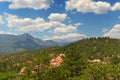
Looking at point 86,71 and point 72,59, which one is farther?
point 72,59

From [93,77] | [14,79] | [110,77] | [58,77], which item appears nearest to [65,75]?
[58,77]

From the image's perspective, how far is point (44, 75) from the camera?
399 ft

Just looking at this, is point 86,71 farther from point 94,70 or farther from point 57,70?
point 57,70

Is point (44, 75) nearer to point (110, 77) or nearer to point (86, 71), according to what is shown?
point (86, 71)

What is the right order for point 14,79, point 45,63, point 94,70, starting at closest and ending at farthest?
point 14,79
point 94,70
point 45,63

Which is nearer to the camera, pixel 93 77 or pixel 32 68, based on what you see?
pixel 93 77

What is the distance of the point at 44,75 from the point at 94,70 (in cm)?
2375

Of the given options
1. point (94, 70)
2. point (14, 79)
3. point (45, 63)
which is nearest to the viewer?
point (14, 79)

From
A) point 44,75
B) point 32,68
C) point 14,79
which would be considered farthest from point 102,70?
point 14,79

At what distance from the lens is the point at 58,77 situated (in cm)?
11738

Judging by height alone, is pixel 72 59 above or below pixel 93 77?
above

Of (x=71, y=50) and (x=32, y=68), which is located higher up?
(x=71, y=50)

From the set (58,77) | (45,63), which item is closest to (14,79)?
(58,77)

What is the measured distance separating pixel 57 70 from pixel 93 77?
17.2 metres
